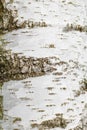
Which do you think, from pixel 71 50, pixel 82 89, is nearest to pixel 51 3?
pixel 71 50

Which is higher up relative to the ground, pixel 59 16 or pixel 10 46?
pixel 59 16

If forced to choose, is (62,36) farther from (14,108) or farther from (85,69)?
(14,108)

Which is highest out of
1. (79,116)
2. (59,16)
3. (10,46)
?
(59,16)

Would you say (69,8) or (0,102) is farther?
(69,8)

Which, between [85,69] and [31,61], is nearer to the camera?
[31,61]

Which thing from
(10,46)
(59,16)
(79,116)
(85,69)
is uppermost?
(59,16)

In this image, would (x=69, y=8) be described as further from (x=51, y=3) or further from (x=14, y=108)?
(x=14, y=108)

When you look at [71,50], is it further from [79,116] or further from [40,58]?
[79,116]

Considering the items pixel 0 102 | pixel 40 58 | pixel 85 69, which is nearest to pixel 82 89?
pixel 85 69

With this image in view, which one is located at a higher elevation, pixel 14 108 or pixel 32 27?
pixel 32 27
